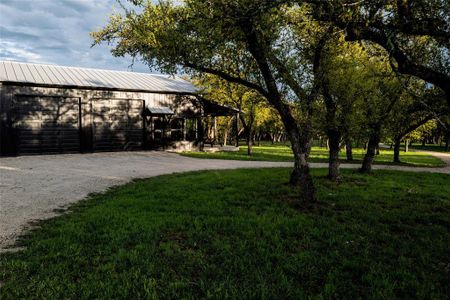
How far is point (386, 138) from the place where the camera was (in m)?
15.9

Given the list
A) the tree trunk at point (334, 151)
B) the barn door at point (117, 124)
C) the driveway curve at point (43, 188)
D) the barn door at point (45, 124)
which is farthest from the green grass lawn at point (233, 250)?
the barn door at point (117, 124)

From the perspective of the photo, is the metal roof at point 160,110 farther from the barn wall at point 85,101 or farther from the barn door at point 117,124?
the barn door at point 117,124

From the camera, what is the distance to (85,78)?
89.0 ft

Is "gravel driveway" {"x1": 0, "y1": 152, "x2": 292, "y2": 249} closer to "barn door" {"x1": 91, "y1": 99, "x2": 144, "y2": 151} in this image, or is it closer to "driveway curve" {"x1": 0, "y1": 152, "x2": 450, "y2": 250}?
"driveway curve" {"x1": 0, "y1": 152, "x2": 450, "y2": 250}

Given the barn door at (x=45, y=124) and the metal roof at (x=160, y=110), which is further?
the metal roof at (x=160, y=110)

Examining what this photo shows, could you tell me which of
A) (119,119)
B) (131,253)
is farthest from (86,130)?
(131,253)

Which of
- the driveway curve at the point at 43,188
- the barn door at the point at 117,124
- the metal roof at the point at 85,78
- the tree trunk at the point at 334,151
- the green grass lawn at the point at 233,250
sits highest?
the metal roof at the point at 85,78

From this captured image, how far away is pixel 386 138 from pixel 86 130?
22048mm

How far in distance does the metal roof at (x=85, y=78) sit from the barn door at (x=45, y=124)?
4.54 feet

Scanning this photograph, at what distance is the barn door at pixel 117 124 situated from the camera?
26.4 metres

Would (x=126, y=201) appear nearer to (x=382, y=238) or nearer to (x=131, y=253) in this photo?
(x=131, y=253)

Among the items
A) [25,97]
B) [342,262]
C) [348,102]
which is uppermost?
[25,97]

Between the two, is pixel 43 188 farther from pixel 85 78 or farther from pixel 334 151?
pixel 85 78

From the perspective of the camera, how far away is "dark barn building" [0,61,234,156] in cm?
2319
